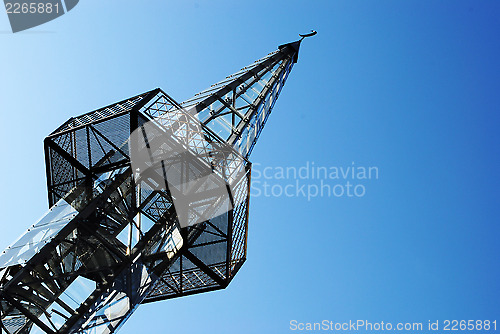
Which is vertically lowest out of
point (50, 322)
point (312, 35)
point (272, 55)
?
point (50, 322)

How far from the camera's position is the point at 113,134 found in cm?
1608

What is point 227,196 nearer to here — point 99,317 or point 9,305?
point 99,317

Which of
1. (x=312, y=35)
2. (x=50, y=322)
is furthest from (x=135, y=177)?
(x=312, y=35)

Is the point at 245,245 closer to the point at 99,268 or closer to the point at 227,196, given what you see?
the point at 227,196

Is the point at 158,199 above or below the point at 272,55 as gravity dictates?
below

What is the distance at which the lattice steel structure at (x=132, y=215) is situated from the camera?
1356 cm

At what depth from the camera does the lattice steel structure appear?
13562 mm

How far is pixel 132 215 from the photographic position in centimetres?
1593

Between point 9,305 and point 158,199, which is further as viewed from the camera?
point 158,199

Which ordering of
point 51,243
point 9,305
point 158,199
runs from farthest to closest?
point 158,199, point 51,243, point 9,305

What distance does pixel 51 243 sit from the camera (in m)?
13.1

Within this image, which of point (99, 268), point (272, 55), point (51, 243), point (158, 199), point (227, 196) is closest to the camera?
point (51, 243)

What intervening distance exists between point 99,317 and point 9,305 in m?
2.52

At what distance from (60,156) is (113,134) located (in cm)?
194
